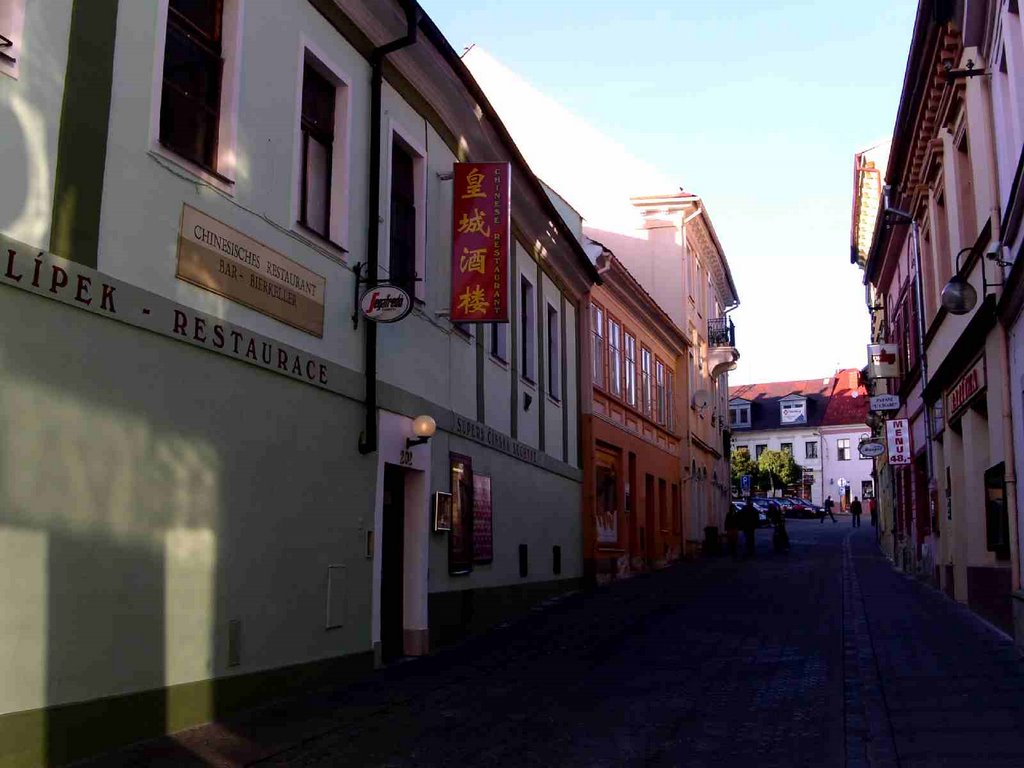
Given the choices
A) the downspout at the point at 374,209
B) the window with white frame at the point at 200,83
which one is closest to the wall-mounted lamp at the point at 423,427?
the downspout at the point at 374,209

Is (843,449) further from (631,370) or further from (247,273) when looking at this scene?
(247,273)

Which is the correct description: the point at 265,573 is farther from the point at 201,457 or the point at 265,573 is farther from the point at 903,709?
the point at 903,709

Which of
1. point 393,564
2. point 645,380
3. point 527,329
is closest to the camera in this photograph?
point 393,564

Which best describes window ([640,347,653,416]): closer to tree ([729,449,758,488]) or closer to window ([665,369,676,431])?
window ([665,369,676,431])

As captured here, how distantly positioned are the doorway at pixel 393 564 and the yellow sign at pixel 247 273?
2386 millimetres

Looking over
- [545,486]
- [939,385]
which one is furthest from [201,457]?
[939,385]

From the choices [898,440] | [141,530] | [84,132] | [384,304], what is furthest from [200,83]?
[898,440]

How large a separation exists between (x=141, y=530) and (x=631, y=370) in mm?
19126

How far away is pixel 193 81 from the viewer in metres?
8.23

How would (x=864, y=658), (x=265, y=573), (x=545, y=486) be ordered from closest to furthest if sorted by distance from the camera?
1. (x=265, y=573)
2. (x=864, y=658)
3. (x=545, y=486)

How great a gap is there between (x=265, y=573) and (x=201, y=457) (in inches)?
52.4

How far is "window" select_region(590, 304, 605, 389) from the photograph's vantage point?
2181cm

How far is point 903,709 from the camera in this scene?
27.8 ft

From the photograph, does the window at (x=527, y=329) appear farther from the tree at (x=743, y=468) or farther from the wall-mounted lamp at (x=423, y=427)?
the tree at (x=743, y=468)
